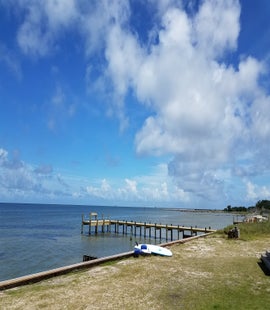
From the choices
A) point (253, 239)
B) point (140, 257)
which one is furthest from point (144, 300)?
point (253, 239)

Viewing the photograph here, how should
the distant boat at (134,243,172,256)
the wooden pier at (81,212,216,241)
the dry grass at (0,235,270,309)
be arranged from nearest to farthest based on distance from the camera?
the dry grass at (0,235,270,309) < the distant boat at (134,243,172,256) < the wooden pier at (81,212,216,241)

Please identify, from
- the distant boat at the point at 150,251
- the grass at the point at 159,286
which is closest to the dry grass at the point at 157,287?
the grass at the point at 159,286

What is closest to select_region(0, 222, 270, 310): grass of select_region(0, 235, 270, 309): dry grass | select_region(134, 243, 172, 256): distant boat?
select_region(0, 235, 270, 309): dry grass

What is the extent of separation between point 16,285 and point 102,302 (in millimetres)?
3753

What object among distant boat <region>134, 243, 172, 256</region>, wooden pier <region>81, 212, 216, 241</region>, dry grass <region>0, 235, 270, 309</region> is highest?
wooden pier <region>81, 212, 216, 241</region>

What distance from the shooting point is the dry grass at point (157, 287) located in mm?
8492

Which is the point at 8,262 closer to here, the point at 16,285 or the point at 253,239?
the point at 16,285

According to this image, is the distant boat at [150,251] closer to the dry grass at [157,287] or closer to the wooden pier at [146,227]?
the dry grass at [157,287]

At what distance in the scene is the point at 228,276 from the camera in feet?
37.4

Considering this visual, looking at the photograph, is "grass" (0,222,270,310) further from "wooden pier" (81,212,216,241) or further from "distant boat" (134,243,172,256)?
"wooden pier" (81,212,216,241)

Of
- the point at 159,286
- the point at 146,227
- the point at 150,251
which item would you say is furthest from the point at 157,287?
the point at 146,227

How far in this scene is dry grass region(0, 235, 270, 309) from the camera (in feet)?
27.9

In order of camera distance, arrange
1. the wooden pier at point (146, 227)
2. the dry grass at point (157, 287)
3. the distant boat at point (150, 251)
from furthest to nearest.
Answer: the wooden pier at point (146, 227), the distant boat at point (150, 251), the dry grass at point (157, 287)

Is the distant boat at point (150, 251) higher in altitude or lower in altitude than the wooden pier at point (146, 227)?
lower
